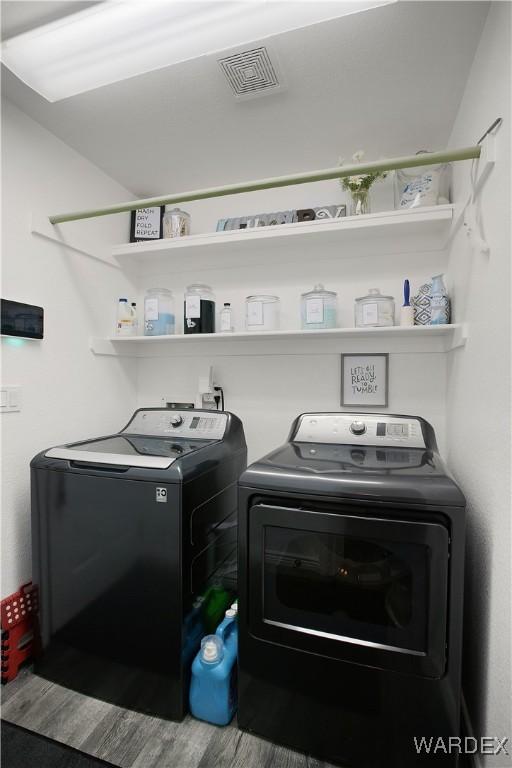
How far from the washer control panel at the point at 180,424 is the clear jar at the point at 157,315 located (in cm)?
47

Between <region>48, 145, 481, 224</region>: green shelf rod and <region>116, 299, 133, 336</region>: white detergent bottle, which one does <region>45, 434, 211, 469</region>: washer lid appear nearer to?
<region>116, 299, 133, 336</region>: white detergent bottle

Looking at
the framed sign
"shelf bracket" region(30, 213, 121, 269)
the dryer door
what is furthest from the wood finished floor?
"shelf bracket" region(30, 213, 121, 269)

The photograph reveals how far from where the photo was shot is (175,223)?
7.37 feet

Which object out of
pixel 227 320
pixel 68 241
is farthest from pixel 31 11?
pixel 227 320

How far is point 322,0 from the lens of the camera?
44.0 inches

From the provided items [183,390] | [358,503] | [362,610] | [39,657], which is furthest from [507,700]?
[183,390]

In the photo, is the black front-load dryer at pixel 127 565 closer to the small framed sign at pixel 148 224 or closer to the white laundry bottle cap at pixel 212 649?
the white laundry bottle cap at pixel 212 649

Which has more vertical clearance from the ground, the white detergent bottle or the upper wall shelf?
the upper wall shelf

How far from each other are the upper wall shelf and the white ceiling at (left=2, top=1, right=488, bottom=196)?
45 cm

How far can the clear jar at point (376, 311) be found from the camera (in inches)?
72.2

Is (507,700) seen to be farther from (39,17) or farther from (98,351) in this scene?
(39,17)

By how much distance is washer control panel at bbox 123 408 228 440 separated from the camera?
1930 mm

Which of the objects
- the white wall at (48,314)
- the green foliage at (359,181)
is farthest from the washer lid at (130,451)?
the green foliage at (359,181)

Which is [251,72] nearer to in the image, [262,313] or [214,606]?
[262,313]
